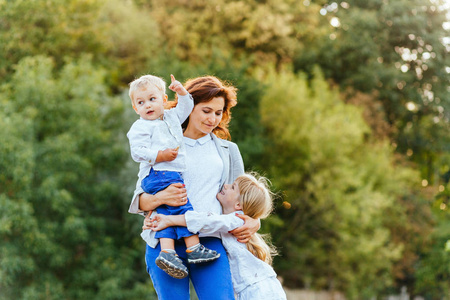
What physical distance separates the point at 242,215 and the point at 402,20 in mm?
20087

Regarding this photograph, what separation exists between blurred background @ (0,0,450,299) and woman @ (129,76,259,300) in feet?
34.0

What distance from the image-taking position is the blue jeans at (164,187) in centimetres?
279

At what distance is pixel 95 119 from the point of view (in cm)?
1525

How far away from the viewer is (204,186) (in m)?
2.95

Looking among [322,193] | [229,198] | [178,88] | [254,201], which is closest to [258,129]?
[322,193]

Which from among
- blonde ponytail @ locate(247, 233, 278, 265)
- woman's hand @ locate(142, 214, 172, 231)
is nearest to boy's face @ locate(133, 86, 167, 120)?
woman's hand @ locate(142, 214, 172, 231)

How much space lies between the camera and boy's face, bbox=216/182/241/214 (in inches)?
118

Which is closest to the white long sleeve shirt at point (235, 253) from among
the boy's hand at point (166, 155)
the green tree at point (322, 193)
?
the boy's hand at point (166, 155)

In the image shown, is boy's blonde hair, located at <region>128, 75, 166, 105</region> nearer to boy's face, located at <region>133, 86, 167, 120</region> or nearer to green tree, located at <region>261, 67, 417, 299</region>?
boy's face, located at <region>133, 86, 167, 120</region>

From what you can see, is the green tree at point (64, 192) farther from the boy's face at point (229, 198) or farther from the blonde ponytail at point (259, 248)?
the boy's face at point (229, 198)

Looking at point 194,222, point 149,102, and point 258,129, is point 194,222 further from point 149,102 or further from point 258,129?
point 258,129

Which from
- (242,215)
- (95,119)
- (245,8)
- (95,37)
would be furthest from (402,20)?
(242,215)

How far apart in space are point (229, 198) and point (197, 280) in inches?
16.7

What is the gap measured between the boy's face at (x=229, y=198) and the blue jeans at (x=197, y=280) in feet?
0.90
